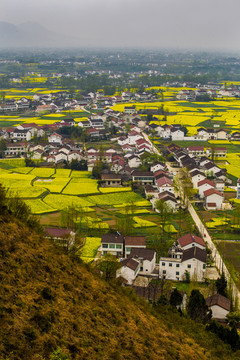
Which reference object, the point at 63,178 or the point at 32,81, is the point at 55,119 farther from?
the point at 32,81

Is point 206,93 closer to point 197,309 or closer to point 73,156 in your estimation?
point 73,156

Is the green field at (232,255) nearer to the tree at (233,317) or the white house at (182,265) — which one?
the white house at (182,265)

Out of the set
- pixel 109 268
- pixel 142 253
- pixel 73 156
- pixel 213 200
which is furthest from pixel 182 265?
pixel 73 156

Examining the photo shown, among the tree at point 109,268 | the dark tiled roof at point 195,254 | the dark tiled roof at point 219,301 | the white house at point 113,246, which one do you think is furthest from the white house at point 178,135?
the tree at point 109,268

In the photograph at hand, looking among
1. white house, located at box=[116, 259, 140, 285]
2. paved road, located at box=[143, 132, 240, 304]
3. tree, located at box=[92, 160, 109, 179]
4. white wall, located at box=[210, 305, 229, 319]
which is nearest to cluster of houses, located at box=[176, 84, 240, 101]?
tree, located at box=[92, 160, 109, 179]

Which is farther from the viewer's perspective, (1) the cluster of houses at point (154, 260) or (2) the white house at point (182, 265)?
(2) the white house at point (182, 265)

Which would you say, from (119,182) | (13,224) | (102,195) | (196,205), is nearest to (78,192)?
(102,195)

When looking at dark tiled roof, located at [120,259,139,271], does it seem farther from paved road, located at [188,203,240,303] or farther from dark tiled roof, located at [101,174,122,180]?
dark tiled roof, located at [101,174,122,180]
